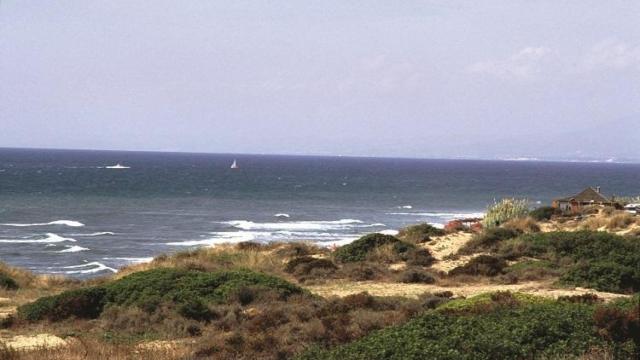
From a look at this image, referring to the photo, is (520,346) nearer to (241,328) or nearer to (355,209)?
(241,328)

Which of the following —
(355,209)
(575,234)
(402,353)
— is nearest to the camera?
(402,353)

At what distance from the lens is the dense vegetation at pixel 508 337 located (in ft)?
30.8

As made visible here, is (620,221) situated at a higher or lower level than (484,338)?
lower

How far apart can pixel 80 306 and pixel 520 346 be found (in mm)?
11056

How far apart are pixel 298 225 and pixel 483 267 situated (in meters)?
38.3

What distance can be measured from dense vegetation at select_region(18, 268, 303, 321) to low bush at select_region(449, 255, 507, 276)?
6717 mm

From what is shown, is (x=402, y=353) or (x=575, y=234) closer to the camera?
(x=402, y=353)

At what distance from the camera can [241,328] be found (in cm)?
1393

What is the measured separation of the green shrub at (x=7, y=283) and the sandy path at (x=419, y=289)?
9.85 meters

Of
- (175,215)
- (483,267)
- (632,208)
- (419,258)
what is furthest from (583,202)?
(175,215)

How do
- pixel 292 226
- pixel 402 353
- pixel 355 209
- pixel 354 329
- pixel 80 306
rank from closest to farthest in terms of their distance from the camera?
pixel 402 353 → pixel 354 329 → pixel 80 306 → pixel 292 226 → pixel 355 209

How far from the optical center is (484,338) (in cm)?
963

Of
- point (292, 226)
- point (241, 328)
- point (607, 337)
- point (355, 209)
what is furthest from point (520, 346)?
point (355, 209)

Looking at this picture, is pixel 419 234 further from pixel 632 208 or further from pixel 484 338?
pixel 484 338
